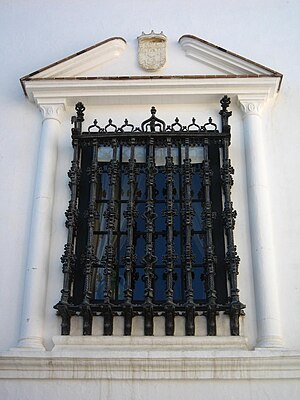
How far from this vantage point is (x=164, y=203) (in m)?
7.99

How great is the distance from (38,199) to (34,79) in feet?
5.18

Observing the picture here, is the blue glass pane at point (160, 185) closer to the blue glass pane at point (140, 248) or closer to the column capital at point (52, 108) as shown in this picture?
the blue glass pane at point (140, 248)

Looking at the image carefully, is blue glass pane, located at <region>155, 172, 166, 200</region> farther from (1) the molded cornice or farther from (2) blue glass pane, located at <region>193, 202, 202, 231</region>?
(1) the molded cornice

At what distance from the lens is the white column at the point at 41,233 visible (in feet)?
23.7

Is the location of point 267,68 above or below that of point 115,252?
above

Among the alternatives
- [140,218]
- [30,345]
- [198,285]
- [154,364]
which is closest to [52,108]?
[140,218]

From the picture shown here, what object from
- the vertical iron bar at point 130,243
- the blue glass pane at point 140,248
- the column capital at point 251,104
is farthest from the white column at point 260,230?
the vertical iron bar at point 130,243

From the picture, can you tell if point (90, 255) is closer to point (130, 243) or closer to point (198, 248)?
point (130, 243)

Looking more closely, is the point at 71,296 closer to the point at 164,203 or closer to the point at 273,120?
the point at 164,203

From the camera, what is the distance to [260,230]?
25.1 ft

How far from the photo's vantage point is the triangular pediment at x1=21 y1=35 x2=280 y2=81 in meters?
8.68

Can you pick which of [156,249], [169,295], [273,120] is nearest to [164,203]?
[156,249]

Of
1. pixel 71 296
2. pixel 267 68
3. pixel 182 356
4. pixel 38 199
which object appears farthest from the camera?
pixel 267 68

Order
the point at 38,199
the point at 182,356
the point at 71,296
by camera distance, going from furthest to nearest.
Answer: the point at 38,199 < the point at 71,296 < the point at 182,356
